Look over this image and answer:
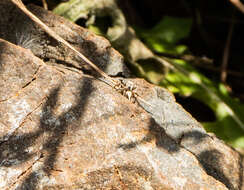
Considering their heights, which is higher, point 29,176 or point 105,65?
point 105,65

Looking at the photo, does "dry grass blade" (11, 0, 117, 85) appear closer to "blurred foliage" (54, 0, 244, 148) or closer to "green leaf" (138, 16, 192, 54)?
"blurred foliage" (54, 0, 244, 148)

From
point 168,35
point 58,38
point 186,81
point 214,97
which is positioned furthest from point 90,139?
point 168,35

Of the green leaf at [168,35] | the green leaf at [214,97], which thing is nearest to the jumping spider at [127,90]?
the green leaf at [214,97]

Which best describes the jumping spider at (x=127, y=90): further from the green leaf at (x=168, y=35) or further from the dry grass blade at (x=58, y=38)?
the green leaf at (x=168, y=35)

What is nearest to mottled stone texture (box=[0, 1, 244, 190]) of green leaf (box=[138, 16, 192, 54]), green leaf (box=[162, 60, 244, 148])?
green leaf (box=[162, 60, 244, 148])

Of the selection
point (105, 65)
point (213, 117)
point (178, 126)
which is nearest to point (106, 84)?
point (105, 65)

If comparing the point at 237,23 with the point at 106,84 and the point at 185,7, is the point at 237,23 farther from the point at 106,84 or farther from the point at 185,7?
the point at 106,84
